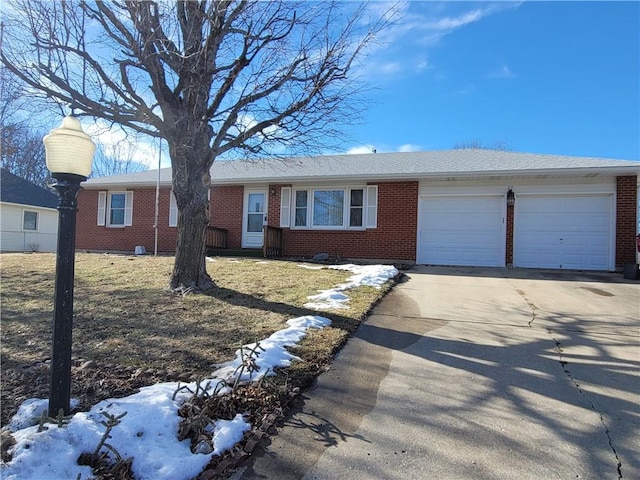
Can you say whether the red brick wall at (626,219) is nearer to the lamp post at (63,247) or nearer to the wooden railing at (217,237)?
the wooden railing at (217,237)

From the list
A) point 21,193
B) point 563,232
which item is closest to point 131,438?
point 563,232

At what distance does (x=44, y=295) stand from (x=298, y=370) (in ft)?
16.9

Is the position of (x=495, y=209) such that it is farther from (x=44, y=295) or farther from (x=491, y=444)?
(x=44, y=295)

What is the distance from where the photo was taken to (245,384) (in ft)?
11.0

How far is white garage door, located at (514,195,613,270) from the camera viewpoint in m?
11.0

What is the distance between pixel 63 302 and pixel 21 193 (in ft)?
84.5

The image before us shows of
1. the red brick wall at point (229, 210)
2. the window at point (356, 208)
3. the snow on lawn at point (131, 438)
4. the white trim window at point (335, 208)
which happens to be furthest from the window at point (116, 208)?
the snow on lawn at point (131, 438)

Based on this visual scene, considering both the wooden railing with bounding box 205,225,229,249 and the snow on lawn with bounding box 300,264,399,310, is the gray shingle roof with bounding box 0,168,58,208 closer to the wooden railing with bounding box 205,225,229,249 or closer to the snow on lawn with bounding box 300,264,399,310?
the wooden railing with bounding box 205,225,229,249

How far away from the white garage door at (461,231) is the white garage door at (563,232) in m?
0.60

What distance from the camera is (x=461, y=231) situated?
12.1 metres

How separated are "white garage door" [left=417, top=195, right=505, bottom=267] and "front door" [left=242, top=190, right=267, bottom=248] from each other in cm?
567

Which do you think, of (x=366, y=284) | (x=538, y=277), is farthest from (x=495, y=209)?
(x=366, y=284)

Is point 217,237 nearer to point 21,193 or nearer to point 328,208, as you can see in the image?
point 328,208

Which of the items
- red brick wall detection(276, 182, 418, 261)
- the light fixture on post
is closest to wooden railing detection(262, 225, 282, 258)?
red brick wall detection(276, 182, 418, 261)
